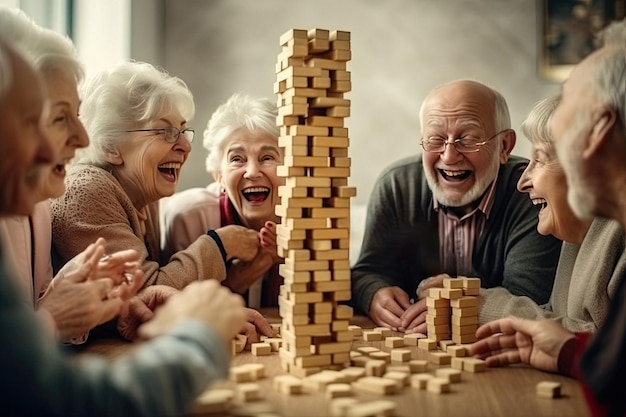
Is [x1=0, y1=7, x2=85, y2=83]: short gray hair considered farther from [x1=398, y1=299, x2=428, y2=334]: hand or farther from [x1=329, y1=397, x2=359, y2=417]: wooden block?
[x1=398, y1=299, x2=428, y2=334]: hand

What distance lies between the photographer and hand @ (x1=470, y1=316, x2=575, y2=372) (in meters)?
1.83

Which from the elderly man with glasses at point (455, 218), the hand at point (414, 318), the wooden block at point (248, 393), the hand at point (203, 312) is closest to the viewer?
the hand at point (203, 312)

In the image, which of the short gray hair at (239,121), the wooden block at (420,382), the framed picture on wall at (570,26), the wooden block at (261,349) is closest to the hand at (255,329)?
the wooden block at (261,349)

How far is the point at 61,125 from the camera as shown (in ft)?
6.29

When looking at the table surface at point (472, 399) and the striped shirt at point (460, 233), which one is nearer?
the table surface at point (472, 399)

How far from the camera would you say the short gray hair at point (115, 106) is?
8.21ft

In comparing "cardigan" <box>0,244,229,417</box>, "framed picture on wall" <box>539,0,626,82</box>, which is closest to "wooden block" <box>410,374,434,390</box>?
"cardigan" <box>0,244,229,417</box>

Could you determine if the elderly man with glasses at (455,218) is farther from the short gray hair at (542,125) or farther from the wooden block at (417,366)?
the wooden block at (417,366)

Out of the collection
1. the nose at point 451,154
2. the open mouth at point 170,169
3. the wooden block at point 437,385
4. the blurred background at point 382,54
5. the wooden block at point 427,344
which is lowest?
the wooden block at point 437,385

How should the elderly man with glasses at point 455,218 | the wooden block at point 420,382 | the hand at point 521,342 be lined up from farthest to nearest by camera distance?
the elderly man with glasses at point 455,218
the hand at point 521,342
the wooden block at point 420,382

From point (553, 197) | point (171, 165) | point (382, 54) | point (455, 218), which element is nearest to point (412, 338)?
point (553, 197)

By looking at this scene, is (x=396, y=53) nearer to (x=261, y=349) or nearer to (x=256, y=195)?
(x=256, y=195)

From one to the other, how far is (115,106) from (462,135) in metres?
1.23

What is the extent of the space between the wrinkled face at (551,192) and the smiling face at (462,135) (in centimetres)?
42
